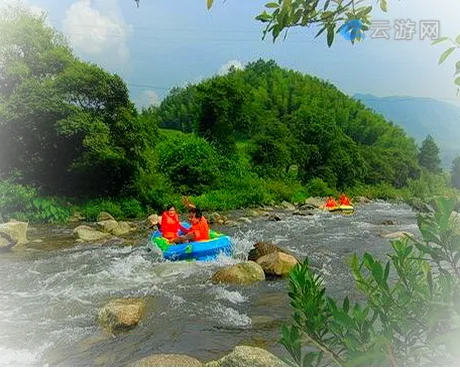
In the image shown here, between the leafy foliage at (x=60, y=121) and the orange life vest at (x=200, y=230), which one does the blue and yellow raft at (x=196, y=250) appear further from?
the leafy foliage at (x=60, y=121)

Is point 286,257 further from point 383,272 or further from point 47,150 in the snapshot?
point 47,150

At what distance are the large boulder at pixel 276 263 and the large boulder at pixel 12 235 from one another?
235 inches

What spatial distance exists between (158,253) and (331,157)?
31.4 meters

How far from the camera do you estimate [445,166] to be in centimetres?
206

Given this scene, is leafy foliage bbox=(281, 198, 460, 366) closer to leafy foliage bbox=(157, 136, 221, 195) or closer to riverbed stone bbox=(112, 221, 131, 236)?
riverbed stone bbox=(112, 221, 131, 236)

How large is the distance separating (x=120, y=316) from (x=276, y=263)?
3.20m

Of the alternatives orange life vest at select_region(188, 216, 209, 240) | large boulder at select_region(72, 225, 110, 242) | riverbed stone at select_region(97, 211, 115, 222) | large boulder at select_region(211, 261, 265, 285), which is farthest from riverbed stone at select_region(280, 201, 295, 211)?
large boulder at select_region(211, 261, 265, 285)

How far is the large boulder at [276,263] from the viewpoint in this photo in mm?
7832

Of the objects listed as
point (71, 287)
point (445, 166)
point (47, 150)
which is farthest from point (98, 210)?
point (445, 166)

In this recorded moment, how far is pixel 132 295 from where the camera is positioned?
6.86 metres

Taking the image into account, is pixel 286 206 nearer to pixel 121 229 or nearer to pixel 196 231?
pixel 121 229

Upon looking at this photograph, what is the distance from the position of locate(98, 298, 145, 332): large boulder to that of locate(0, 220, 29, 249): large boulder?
6.09 metres

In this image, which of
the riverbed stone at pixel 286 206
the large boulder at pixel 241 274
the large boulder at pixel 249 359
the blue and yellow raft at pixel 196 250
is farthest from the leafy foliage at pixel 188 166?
the large boulder at pixel 249 359

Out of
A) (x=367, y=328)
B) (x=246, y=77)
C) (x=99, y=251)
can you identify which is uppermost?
(x=246, y=77)
